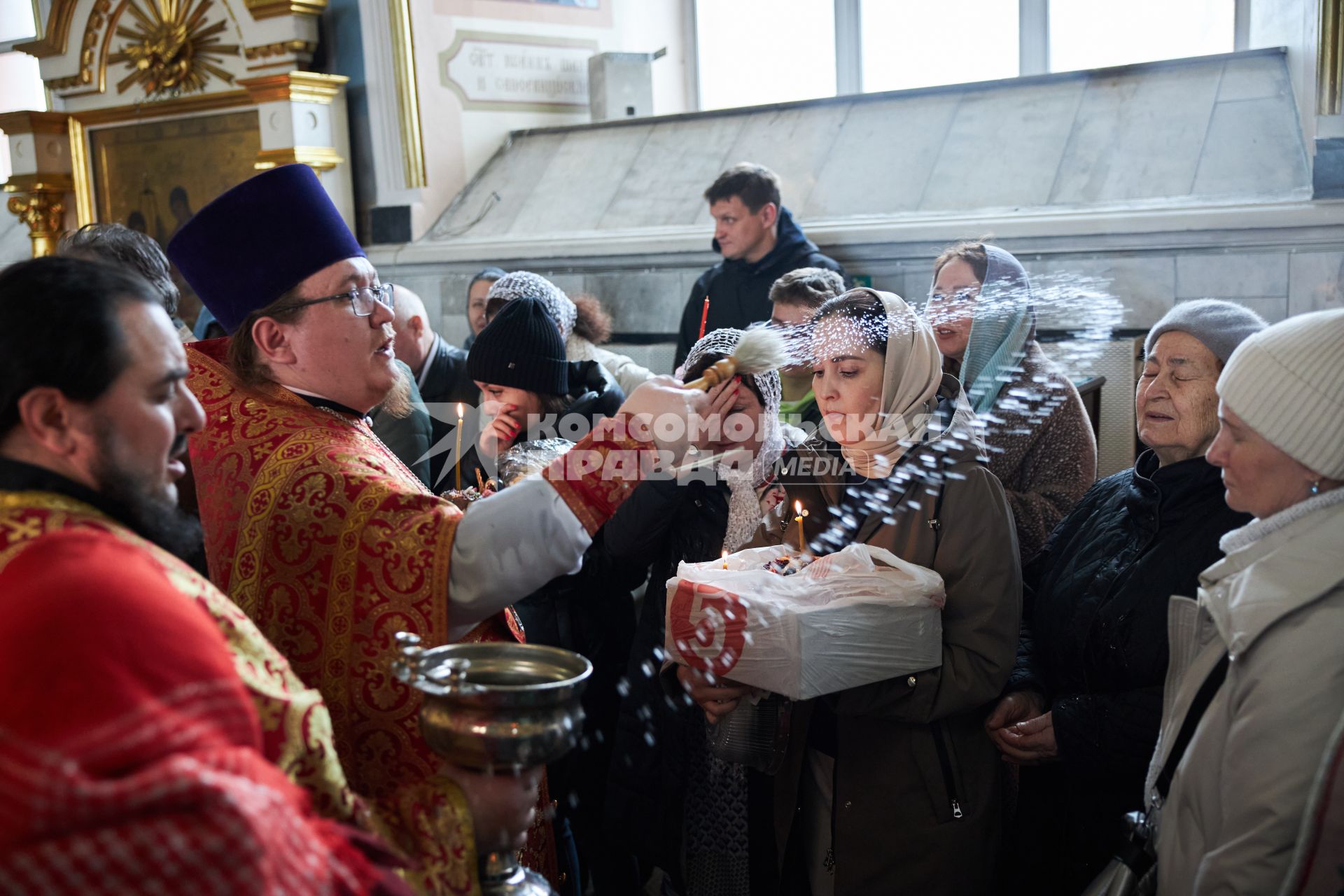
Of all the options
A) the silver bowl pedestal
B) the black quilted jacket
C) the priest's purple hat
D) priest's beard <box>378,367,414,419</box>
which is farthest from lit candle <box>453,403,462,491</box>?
the silver bowl pedestal

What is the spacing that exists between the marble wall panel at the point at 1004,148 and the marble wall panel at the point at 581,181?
86.1 inches

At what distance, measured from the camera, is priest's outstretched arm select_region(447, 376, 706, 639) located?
5.98 feet

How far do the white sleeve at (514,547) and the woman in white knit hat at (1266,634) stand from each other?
1013mm

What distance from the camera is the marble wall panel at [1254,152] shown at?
16.0ft

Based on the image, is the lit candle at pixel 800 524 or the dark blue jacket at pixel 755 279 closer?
the lit candle at pixel 800 524

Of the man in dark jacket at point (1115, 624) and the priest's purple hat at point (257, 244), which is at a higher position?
the priest's purple hat at point (257, 244)

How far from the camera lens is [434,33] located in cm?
779

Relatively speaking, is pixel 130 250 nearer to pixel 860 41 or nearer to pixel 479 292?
pixel 479 292

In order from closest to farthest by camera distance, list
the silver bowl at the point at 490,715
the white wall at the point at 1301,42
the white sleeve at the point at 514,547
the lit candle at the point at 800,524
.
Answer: the silver bowl at the point at 490,715
the white sleeve at the point at 514,547
the lit candle at the point at 800,524
the white wall at the point at 1301,42

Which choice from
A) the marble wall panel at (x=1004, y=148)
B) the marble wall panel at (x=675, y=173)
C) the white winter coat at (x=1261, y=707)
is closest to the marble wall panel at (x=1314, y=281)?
the marble wall panel at (x=1004, y=148)

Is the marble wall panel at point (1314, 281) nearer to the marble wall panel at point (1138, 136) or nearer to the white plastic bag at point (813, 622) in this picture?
the marble wall panel at point (1138, 136)

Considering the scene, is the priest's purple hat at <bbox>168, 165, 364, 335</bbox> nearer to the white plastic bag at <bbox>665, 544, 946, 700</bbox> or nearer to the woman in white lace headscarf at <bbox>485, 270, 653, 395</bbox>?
the white plastic bag at <bbox>665, 544, 946, 700</bbox>

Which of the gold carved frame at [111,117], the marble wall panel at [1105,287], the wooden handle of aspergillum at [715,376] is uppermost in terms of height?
the gold carved frame at [111,117]

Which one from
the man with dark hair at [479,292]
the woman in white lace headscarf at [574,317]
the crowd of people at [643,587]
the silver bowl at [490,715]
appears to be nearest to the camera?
the crowd of people at [643,587]
